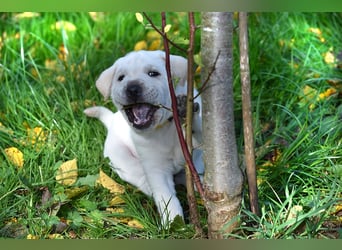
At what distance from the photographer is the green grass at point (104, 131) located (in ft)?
9.06

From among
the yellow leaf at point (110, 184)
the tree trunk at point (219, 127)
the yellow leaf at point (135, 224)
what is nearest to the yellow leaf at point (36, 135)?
the yellow leaf at point (110, 184)

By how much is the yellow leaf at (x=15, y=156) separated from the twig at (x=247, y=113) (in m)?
1.18

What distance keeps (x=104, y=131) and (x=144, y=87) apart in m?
0.79

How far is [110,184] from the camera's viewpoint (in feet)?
10.3

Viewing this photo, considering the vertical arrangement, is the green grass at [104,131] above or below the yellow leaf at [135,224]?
above

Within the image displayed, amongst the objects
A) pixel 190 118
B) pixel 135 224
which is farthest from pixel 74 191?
pixel 190 118

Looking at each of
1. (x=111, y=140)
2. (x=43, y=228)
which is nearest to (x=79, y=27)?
(x=111, y=140)

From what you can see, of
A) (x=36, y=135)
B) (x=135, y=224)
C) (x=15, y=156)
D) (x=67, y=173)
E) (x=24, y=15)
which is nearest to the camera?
(x=135, y=224)

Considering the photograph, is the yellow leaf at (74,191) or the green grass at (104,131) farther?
the yellow leaf at (74,191)

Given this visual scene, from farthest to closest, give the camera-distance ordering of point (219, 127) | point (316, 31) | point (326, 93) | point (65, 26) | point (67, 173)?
point (65, 26) → point (316, 31) → point (326, 93) → point (67, 173) → point (219, 127)

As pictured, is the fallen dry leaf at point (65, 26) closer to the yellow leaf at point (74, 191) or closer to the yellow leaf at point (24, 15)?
the yellow leaf at point (24, 15)

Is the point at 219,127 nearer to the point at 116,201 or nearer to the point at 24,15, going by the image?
the point at 116,201

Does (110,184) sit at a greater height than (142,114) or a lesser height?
lesser

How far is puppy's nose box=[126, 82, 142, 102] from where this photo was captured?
284 cm
